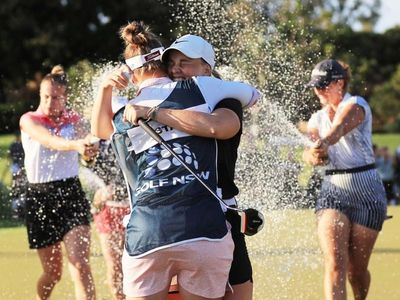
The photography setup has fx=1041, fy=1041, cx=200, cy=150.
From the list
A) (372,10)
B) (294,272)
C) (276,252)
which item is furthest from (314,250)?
(372,10)

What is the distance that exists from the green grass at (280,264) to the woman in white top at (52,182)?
1.29 metres

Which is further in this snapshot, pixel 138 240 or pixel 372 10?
pixel 372 10

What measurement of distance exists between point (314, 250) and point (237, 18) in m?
2.96

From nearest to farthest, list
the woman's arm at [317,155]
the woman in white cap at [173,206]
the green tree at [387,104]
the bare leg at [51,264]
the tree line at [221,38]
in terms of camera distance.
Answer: the woman in white cap at [173,206], the woman's arm at [317,155], the bare leg at [51,264], the tree line at [221,38], the green tree at [387,104]

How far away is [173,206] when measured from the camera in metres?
4.40

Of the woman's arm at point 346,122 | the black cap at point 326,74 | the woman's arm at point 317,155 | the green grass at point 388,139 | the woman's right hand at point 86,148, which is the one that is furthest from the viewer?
the green grass at point 388,139

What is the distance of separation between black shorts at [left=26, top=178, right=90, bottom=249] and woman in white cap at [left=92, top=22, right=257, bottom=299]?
2.94 meters

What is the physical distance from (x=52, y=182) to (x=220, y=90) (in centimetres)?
330

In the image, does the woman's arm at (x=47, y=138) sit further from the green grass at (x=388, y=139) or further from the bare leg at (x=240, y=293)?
the green grass at (x=388, y=139)

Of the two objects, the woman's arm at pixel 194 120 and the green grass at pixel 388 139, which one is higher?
the woman's arm at pixel 194 120

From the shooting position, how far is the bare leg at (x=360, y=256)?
7133 mm

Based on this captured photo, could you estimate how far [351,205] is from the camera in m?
7.14

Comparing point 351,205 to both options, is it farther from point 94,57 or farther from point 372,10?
point 372,10

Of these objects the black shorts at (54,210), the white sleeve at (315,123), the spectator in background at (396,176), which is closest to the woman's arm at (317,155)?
the white sleeve at (315,123)
